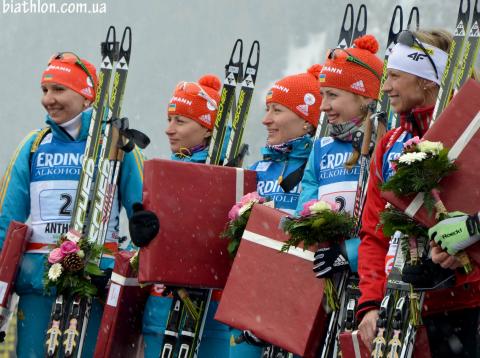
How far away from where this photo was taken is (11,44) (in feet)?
72.7

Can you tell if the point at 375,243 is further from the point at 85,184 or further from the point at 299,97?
the point at 85,184

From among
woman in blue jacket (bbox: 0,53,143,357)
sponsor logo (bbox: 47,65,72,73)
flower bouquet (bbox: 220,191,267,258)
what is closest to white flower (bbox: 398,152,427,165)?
flower bouquet (bbox: 220,191,267,258)

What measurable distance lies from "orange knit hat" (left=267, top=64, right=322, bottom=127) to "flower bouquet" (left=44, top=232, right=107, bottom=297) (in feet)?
4.85

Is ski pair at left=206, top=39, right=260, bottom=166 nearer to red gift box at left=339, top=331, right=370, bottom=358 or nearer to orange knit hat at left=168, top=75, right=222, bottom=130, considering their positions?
orange knit hat at left=168, top=75, right=222, bottom=130

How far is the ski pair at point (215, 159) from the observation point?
7344mm

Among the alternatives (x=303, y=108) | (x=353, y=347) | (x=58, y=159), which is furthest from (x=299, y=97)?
(x=353, y=347)

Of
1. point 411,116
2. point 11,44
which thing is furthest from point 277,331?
point 11,44

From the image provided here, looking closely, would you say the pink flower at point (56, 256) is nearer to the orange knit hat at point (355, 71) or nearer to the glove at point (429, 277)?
the orange knit hat at point (355, 71)

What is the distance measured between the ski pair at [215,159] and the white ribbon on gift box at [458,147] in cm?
273

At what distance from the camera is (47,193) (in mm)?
7832

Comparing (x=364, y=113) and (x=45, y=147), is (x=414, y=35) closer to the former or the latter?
(x=364, y=113)

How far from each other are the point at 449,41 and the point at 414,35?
0.16 meters

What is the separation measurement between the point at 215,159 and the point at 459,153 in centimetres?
339

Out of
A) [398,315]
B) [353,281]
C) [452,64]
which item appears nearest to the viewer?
[398,315]
